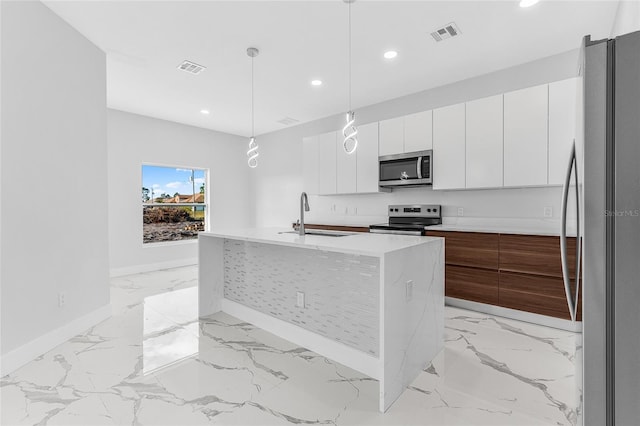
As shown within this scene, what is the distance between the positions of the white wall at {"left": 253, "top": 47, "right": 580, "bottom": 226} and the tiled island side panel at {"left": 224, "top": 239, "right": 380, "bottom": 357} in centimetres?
231

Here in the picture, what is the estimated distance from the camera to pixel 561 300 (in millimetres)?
2779

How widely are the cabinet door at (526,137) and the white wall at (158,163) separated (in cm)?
504

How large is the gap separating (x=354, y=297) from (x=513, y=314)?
6.12 ft

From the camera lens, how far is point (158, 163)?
554cm

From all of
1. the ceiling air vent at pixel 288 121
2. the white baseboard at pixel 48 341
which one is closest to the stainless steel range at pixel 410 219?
the ceiling air vent at pixel 288 121

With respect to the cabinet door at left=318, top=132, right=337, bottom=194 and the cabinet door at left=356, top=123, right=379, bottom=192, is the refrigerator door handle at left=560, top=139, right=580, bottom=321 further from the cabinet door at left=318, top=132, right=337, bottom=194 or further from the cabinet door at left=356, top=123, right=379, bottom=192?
the cabinet door at left=318, top=132, right=337, bottom=194

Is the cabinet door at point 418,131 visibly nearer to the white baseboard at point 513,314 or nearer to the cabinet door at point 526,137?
the cabinet door at point 526,137

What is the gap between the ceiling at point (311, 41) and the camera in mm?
2506

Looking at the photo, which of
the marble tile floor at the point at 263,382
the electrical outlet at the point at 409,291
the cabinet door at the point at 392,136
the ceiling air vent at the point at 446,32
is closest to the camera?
the marble tile floor at the point at 263,382

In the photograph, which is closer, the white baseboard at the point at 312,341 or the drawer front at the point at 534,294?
the white baseboard at the point at 312,341

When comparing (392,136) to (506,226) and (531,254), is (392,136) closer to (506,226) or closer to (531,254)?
(506,226)

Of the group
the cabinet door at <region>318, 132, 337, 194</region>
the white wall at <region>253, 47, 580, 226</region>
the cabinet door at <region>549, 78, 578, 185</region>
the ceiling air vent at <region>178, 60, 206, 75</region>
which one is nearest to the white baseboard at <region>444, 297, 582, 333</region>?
the white wall at <region>253, 47, 580, 226</region>

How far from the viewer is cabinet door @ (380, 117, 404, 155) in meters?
4.14

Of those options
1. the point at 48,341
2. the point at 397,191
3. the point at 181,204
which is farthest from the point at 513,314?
the point at 181,204
